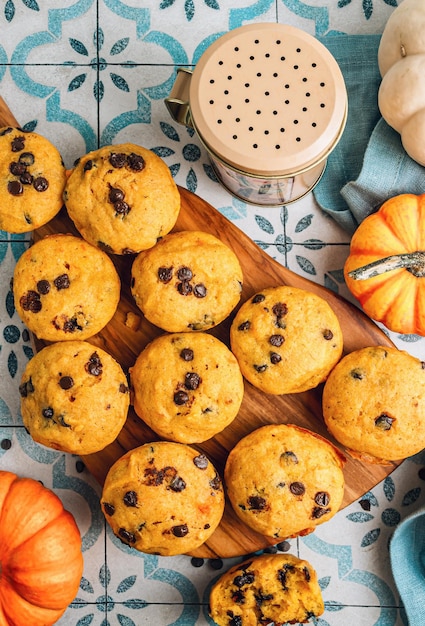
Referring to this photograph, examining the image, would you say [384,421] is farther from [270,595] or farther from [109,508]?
[109,508]

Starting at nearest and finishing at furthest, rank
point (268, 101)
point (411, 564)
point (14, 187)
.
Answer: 1. point (268, 101)
2. point (14, 187)
3. point (411, 564)

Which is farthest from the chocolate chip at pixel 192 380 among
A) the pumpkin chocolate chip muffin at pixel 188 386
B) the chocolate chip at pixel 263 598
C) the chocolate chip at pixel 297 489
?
the chocolate chip at pixel 263 598

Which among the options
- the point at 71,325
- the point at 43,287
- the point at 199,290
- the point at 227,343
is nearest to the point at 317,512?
the point at 227,343

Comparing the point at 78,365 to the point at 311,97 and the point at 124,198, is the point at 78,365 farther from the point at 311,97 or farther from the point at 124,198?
the point at 311,97

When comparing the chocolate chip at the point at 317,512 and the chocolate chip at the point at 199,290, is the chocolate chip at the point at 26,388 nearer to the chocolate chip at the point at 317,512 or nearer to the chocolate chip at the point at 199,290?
the chocolate chip at the point at 199,290

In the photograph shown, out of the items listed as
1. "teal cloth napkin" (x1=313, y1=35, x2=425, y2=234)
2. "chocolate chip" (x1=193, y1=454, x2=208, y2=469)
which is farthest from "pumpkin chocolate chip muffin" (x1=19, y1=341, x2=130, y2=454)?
"teal cloth napkin" (x1=313, y1=35, x2=425, y2=234)

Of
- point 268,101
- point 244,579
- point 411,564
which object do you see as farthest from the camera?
point 411,564
